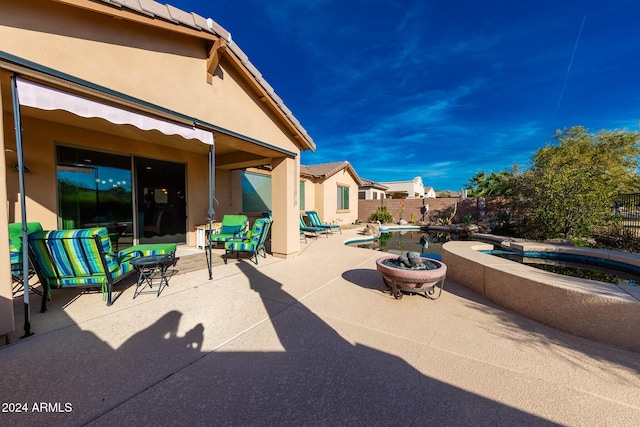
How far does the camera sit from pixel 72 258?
3502 mm

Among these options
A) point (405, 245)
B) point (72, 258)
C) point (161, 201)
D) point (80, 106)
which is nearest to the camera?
point (80, 106)

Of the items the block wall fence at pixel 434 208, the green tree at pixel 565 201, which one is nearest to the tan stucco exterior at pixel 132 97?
the green tree at pixel 565 201

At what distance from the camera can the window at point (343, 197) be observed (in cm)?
1737

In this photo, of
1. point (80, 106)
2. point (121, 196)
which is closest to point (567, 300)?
point (80, 106)

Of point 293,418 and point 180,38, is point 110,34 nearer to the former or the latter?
point 180,38

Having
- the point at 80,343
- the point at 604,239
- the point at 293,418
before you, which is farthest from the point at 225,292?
the point at 604,239

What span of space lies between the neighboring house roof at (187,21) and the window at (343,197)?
1130 cm

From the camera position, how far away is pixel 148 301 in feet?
12.9

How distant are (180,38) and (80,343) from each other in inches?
197

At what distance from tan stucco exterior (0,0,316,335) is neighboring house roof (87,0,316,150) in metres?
0.06

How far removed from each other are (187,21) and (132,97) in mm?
1719

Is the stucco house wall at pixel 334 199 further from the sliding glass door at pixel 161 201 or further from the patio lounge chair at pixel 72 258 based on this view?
the patio lounge chair at pixel 72 258

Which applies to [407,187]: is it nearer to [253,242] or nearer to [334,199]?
[334,199]

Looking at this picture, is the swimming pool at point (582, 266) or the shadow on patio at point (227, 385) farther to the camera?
the swimming pool at point (582, 266)
